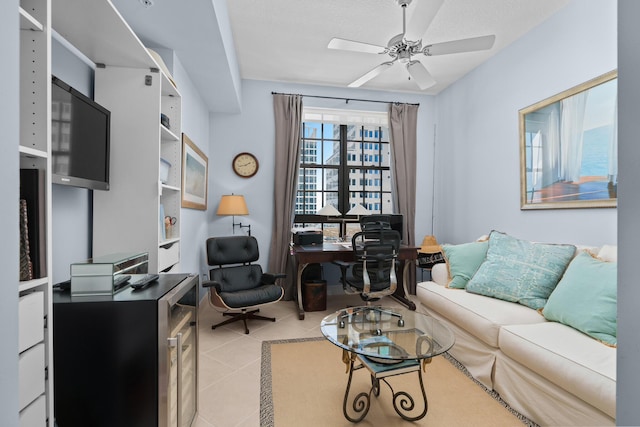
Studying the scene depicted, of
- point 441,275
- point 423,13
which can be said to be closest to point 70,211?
point 423,13

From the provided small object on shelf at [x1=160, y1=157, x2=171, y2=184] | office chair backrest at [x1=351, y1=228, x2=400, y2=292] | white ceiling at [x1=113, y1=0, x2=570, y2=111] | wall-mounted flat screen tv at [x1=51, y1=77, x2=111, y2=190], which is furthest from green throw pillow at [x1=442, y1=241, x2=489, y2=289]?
wall-mounted flat screen tv at [x1=51, y1=77, x2=111, y2=190]

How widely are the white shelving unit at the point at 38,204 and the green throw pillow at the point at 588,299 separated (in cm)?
248

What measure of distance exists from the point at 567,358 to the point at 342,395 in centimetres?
127

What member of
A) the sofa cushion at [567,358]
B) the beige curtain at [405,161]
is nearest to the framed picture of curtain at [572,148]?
the sofa cushion at [567,358]

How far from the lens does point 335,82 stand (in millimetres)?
4277

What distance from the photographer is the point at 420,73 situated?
9.44 ft

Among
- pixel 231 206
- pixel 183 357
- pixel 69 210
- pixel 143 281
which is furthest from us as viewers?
pixel 231 206

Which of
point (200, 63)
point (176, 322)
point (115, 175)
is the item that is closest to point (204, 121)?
point (200, 63)

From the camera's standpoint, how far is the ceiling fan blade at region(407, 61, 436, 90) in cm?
278

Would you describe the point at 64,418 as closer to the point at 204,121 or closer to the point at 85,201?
the point at 85,201

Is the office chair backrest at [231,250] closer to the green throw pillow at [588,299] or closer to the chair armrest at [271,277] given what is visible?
the chair armrest at [271,277]

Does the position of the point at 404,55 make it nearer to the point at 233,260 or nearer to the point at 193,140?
the point at 193,140

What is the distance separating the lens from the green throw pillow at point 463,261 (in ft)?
8.99

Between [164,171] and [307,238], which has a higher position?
[164,171]
